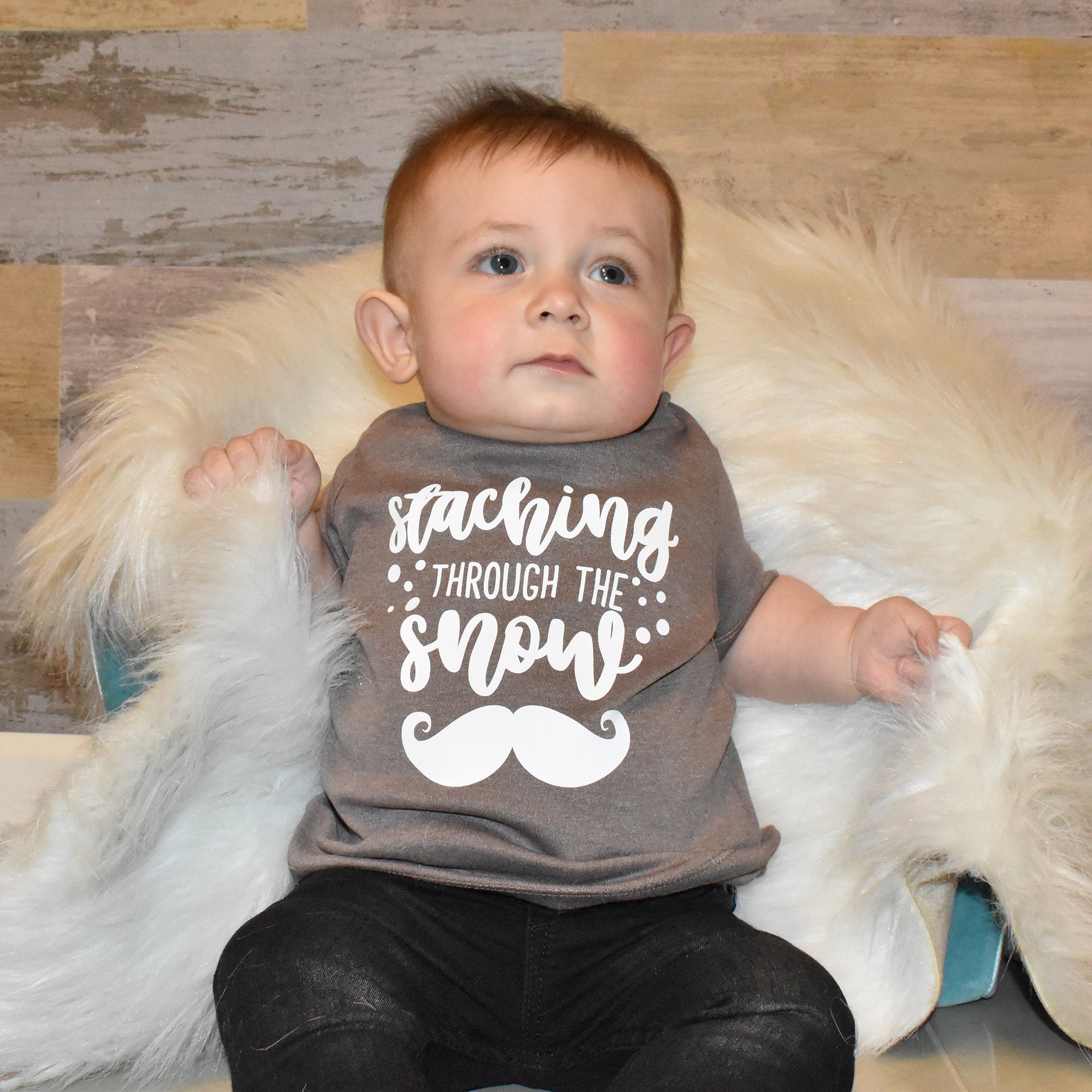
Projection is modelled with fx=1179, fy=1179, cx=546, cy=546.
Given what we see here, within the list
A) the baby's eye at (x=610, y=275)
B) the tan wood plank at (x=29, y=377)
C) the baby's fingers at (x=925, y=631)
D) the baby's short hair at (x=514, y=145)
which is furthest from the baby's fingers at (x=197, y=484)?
the tan wood plank at (x=29, y=377)

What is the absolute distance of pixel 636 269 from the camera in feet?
3.30

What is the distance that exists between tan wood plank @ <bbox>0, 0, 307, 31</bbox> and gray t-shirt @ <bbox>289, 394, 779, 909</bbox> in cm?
76

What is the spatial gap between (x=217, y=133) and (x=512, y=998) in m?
1.17

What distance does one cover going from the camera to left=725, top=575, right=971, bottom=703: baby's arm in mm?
915

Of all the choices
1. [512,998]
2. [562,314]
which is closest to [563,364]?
[562,314]

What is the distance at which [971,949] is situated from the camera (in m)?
0.97

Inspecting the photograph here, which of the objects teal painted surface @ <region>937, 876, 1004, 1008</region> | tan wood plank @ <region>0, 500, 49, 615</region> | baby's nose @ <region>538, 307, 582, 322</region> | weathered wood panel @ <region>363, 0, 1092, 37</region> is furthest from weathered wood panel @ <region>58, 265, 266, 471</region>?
teal painted surface @ <region>937, 876, 1004, 1008</region>

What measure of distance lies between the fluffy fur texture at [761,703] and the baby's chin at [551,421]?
166 millimetres

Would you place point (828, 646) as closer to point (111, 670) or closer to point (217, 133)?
point (111, 670)

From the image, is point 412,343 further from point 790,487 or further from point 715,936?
point 715,936

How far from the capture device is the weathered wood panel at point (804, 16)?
145cm

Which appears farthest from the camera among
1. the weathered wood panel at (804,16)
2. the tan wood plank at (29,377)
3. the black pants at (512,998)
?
the tan wood plank at (29,377)

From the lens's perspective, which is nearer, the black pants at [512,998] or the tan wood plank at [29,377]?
the black pants at [512,998]

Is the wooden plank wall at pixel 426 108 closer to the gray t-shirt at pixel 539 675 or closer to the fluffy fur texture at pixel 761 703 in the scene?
the fluffy fur texture at pixel 761 703
